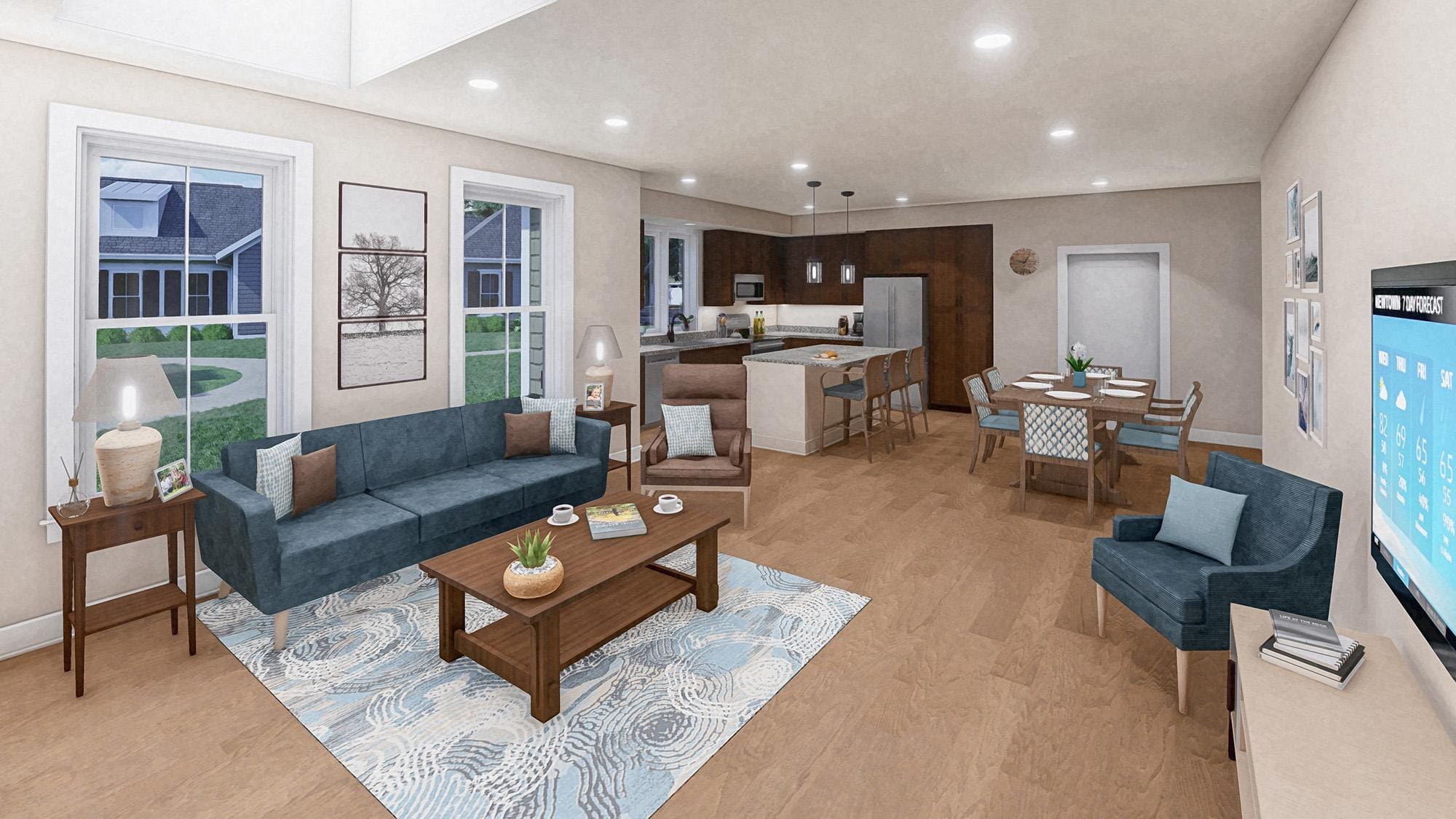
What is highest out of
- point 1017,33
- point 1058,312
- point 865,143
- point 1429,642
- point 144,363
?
point 865,143

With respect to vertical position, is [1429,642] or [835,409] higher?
[835,409]

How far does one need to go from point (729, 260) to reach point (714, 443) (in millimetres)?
4627

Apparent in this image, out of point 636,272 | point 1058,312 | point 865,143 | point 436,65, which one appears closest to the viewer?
point 436,65

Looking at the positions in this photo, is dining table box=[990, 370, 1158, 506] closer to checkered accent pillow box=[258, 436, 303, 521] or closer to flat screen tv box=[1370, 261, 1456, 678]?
flat screen tv box=[1370, 261, 1456, 678]

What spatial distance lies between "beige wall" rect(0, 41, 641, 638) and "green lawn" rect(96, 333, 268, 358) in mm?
268

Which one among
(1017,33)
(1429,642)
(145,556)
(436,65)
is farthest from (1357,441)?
(145,556)

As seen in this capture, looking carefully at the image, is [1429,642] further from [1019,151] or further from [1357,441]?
[1019,151]

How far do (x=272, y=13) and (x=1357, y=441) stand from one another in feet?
16.1

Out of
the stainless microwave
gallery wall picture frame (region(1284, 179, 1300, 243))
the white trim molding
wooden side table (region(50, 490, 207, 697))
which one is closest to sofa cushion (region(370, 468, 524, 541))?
wooden side table (region(50, 490, 207, 697))

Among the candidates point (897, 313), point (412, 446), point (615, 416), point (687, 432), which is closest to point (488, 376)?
point (615, 416)

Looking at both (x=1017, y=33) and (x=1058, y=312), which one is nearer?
(x=1017, y=33)

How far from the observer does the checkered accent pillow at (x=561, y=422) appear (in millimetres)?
4672

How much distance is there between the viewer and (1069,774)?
2.21m

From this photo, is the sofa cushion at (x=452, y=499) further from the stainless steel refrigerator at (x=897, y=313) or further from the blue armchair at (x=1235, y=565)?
the stainless steel refrigerator at (x=897, y=313)
